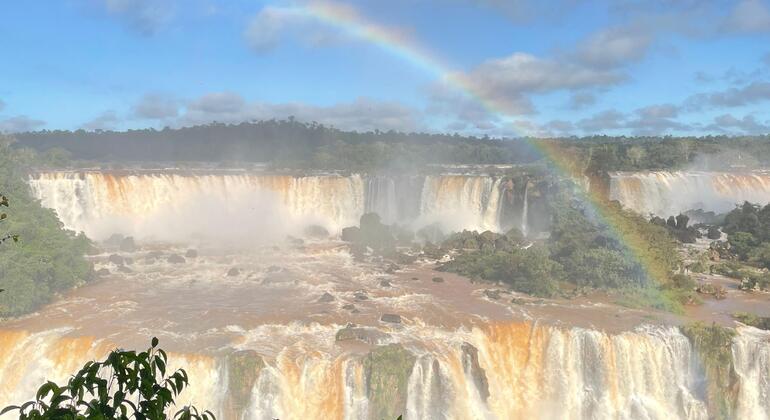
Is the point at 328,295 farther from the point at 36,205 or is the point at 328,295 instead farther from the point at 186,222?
the point at 186,222

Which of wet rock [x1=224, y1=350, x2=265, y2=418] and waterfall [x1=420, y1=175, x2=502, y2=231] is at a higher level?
waterfall [x1=420, y1=175, x2=502, y2=231]

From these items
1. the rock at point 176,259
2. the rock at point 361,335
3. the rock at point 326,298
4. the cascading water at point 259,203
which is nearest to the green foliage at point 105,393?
the rock at point 361,335

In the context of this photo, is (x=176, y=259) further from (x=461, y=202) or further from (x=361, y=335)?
(x=461, y=202)

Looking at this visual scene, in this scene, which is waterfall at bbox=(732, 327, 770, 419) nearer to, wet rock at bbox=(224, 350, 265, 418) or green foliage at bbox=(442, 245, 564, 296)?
green foliage at bbox=(442, 245, 564, 296)

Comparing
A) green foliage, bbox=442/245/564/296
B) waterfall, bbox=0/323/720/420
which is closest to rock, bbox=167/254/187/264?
waterfall, bbox=0/323/720/420

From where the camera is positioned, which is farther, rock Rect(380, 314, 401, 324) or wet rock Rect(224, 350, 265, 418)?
rock Rect(380, 314, 401, 324)

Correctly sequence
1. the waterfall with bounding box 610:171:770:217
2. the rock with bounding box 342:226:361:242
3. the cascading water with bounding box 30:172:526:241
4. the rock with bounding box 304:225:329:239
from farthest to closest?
the waterfall with bounding box 610:171:770:217
the rock with bounding box 304:225:329:239
the cascading water with bounding box 30:172:526:241
the rock with bounding box 342:226:361:242

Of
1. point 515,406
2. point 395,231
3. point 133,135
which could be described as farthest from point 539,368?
point 133,135
